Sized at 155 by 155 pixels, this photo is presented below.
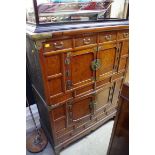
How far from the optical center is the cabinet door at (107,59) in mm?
1418

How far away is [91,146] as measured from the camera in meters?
1.77

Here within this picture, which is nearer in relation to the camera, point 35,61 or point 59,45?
point 59,45

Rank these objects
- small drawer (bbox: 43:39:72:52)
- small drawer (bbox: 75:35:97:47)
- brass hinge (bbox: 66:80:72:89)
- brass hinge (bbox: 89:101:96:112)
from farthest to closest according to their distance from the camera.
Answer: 1. brass hinge (bbox: 89:101:96:112)
2. brass hinge (bbox: 66:80:72:89)
3. small drawer (bbox: 75:35:97:47)
4. small drawer (bbox: 43:39:72:52)

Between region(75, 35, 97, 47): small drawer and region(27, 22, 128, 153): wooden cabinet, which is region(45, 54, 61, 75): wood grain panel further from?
region(75, 35, 97, 47): small drawer

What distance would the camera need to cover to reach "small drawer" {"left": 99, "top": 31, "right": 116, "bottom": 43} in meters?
1.32

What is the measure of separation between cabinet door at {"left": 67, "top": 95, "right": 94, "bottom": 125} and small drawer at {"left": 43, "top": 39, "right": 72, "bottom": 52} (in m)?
0.58

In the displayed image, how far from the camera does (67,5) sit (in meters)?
1.22

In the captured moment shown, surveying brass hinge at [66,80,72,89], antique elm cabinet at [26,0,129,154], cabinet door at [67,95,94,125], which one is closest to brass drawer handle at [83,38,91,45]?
antique elm cabinet at [26,0,129,154]

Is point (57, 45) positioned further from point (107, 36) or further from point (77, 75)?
point (107, 36)

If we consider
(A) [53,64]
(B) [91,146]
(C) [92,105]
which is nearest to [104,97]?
(C) [92,105]

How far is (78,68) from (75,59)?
100 mm
